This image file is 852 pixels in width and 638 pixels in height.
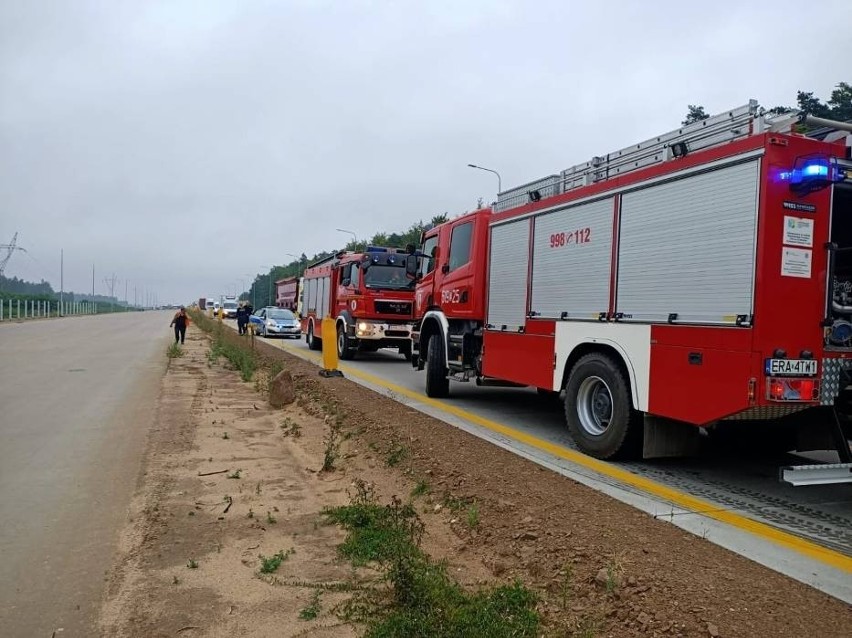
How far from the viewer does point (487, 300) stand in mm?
9117

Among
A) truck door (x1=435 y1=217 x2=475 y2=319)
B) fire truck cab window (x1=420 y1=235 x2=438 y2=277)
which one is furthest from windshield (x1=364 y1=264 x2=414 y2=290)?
truck door (x1=435 y1=217 x2=475 y2=319)

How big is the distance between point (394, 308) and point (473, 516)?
13.2 metres

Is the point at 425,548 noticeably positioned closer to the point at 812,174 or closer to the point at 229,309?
the point at 812,174

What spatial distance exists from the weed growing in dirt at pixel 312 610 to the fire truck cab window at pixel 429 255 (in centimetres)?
820

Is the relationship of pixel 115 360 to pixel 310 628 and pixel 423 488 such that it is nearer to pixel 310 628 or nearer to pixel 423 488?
pixel 423 488

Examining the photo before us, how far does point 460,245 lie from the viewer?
1018 cm

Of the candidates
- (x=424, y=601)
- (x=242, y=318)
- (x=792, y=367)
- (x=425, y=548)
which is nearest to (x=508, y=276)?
(x=792, y=367)

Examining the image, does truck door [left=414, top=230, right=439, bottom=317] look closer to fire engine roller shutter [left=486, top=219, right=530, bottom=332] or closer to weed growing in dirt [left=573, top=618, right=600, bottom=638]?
fire engine roller shutter [left=486, top=219, right=530, bottom=332]

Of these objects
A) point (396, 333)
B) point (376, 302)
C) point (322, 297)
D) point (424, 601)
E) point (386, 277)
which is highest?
point (386, 277)

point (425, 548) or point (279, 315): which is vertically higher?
point (279, 315)

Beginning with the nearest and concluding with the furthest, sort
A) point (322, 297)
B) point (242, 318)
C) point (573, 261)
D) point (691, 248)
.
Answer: point (691, 248) < point (573, 261) < point (322, 297) < point (242, 318)

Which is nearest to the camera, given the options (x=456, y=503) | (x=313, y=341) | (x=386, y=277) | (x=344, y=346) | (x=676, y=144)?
(x=456, y=503)

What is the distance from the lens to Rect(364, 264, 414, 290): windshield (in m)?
17.5

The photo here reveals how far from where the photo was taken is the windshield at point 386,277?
17.5 meters
